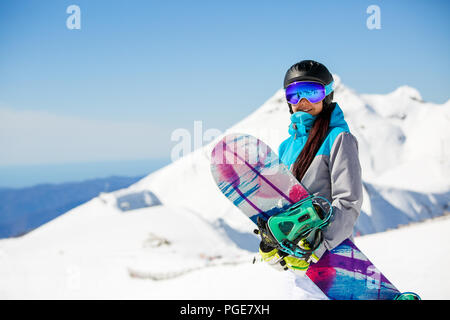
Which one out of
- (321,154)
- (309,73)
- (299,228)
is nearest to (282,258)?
(299,228)

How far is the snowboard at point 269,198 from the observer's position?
80.4 inches

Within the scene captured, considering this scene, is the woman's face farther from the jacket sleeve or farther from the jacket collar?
the jacket sleeve

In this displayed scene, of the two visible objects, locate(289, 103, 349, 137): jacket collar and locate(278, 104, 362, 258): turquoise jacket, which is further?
locate(289, 103, 349, 137): jacket collar

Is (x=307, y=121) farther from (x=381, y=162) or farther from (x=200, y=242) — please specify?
(x=381, y=162)

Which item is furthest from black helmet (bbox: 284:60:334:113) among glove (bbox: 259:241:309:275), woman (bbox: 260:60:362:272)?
glove (bbox: 259:241:309:275)

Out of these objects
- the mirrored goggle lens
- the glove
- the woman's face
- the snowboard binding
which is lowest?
the glove

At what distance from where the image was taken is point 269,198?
6.61 feet

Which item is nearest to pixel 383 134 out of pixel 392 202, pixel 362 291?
pixel 392 202

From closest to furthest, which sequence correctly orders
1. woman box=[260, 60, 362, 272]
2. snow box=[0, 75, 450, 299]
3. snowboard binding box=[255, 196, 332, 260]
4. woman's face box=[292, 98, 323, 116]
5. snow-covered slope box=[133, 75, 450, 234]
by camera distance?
snowboard binding box=[255, 196, 332, 260]
woman box=[260, 60, 362, 272]
woman's face box=[292, 98, 323, 116]
snow box=[0, 75, 450, 299]
snow-covered slope box=[133, 75, 450, 234]

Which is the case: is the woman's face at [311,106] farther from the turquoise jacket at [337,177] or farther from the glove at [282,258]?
the glove at [282,258]

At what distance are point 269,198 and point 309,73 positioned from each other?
2.85 feet

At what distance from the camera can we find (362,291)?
2.09 metres

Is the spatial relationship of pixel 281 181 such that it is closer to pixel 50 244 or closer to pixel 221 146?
pixel 221 146

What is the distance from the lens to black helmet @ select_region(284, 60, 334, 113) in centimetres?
208
